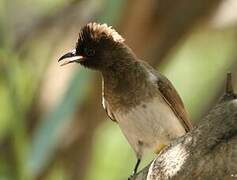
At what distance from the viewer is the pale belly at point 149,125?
15.6ft

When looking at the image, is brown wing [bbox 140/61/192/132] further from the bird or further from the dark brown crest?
the dark brown crest

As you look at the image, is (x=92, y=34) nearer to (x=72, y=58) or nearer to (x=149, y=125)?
(x=72, y=58)

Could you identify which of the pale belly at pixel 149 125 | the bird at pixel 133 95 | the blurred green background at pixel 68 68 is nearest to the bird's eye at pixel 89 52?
the bird at pixel 133 95

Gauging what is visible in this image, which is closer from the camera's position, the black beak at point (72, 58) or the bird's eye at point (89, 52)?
the black beak at point (72, 58)

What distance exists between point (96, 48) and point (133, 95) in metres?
0.31

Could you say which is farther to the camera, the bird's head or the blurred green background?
the blurred green background

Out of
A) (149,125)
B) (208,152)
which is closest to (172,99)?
(149,125)

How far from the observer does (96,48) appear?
4.75 m

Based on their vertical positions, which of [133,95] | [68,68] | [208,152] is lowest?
[208,152]

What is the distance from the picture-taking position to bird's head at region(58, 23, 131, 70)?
15.1 ft

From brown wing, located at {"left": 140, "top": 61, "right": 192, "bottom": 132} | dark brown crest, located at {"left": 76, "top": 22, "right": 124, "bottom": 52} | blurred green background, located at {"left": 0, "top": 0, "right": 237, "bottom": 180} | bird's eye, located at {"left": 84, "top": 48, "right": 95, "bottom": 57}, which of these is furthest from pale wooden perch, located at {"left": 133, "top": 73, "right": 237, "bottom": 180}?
blurred green background, located at {"left": 0, "top": 0, "right": 237, "bottom": 180}

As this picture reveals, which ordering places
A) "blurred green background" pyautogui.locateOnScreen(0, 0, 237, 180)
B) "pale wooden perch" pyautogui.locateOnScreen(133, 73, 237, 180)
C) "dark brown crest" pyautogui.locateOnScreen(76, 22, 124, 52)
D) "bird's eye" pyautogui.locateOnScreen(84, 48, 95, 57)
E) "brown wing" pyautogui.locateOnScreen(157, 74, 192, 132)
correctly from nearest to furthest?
"pale wooden perch" pyautogui.locateOnScreen(133, 73, 237, 180)
"dark brown crest" pyautogui.locateOnScreen(76, 22, 124, 52)
"bird's eye" pyautogui.locateOnScreen(84, 48, 95, 57)
"brown wing" pyautogui.locateOnScreen(157, 74, 192, 132)
"blurred green background" pyautogui.locateOnScreen(0, 0, 237, 180)

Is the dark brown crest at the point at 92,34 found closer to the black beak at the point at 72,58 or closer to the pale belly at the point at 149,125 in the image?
the black beak at the point at 72,58

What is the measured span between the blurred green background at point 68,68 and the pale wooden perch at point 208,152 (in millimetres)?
1907
